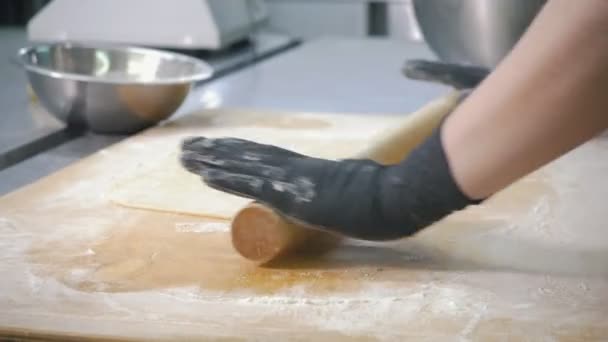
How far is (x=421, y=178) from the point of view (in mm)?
729

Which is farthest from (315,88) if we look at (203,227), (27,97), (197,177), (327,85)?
(203,227)

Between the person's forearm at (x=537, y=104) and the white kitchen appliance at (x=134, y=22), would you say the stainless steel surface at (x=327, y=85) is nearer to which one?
the white kitchen appliance at (x=134, y=22)

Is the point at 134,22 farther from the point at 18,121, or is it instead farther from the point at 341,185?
the point at 341,185

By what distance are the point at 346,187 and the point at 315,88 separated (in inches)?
35.0

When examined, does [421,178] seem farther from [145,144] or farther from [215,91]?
[215,91]

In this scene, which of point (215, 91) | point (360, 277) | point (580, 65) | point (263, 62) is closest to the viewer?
point (580, 65)

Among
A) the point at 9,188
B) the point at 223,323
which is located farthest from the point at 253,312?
the point at 9,188

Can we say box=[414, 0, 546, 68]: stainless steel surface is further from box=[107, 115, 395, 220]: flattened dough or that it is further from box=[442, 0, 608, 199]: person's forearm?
box=[442, 0, 608, 199]: person's forearm

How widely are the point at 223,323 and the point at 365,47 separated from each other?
1.46 m

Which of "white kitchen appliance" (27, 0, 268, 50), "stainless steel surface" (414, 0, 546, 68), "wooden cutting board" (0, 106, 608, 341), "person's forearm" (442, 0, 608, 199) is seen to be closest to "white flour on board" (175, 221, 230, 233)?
"wooden cutting board" (0, 106, 608, 341)

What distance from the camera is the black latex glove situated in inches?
28.7

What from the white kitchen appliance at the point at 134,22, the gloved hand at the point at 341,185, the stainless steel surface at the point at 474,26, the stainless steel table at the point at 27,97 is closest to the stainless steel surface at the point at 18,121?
the stainless steel table at the point at 27,97

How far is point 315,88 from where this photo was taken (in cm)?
163

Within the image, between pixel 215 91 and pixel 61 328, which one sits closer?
pixel 61 328
